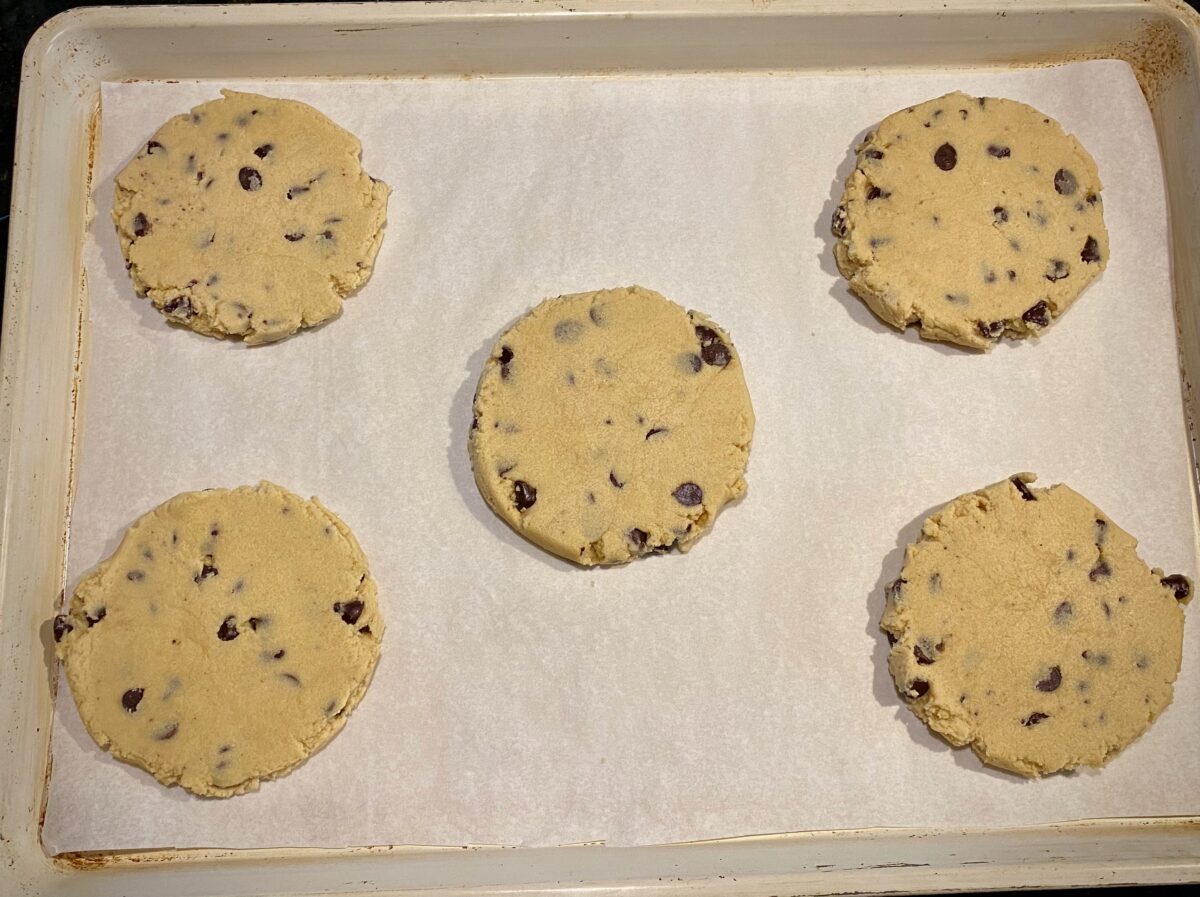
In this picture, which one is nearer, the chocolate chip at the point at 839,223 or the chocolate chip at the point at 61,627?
the chocolate chip at the point at 61,627

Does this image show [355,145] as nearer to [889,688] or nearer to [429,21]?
[429,21]

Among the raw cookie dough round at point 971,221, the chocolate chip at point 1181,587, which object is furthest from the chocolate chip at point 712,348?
the chocolate chip at point 1181,587

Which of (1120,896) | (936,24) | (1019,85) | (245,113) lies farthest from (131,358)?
(1120,896)

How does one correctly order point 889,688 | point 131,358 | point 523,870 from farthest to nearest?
point 131,358 → point 889,688 → point 523,870

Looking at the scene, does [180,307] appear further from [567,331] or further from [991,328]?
[991,328]

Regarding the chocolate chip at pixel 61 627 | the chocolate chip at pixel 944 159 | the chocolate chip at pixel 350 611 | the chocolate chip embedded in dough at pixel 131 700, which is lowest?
the chocolate chip embedded in dough at pixel 131 700

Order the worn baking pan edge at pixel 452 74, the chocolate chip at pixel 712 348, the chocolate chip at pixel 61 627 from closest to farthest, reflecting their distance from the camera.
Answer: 1. the worn baking pan edge at pixel 452 74
2. the chocolate chip at pixel 61 627
3. the chocolate chip at pixel 712 348

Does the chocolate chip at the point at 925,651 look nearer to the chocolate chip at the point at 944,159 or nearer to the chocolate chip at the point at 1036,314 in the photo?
the chocolate chip at the point at 1036,314

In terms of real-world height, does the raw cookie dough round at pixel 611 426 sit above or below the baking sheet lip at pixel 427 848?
Answer: above
